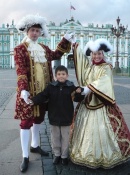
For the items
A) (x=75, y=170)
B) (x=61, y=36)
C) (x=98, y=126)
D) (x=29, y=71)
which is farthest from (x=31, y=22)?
(x=61, y=36)

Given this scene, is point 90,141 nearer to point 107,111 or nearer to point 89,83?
point 107,111

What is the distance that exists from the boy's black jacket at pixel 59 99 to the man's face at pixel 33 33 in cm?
64

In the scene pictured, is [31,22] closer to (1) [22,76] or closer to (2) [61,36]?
(1) [22,76]

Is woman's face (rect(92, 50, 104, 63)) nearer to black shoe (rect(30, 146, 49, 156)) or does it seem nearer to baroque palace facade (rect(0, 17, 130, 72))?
black shoe (rect(30, 146, 49, 156))

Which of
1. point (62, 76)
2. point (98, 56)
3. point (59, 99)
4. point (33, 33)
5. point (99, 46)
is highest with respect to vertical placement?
point (33, 33)

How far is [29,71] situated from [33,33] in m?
0.46

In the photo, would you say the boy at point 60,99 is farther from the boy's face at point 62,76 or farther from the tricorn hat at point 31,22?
the tricorn hat at point 31,22

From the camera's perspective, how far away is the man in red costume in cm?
331

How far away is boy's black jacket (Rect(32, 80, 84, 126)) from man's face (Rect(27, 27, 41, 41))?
640mm

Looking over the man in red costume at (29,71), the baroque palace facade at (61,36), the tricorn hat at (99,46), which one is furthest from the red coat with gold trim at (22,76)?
the baroque palace facade at (61,36)

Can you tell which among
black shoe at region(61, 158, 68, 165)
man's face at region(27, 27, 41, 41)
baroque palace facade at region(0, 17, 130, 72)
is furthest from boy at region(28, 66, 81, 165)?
baroque palace facade at region(0, 17, 130, 72)

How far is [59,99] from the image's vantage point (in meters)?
3.28

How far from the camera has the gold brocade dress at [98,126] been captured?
3217 mm

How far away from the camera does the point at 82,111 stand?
3.41 m
